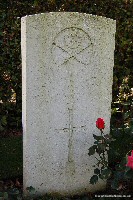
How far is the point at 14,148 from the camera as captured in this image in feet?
14.3

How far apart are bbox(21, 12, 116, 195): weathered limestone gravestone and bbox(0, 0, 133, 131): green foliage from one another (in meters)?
1.42

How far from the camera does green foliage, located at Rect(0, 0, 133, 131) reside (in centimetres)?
472

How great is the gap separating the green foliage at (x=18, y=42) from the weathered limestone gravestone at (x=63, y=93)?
4.65 ft

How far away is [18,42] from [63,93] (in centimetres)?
177

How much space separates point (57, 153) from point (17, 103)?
1.81 meters

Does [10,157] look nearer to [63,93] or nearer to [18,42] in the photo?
[63,93]

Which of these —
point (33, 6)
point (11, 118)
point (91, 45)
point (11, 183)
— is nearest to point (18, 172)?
point (11, 183)

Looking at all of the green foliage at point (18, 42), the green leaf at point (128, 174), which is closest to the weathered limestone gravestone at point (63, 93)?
the green leaf at point (128, 174)

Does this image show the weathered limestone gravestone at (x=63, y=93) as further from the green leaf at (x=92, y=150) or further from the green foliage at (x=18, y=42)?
the green foliage at (x=18, y=42)

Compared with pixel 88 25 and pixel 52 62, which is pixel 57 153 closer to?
pixel 52 62

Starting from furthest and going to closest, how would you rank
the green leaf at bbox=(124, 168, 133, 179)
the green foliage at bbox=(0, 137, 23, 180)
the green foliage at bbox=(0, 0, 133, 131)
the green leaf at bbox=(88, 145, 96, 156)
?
the green foliage at bbox=(0, 0, 133, 131)
the green foliage at bbox=(0, 137, 23, 180)
the green leaf at bbox=(88, 145, 96, 156)
the green leaf at bbox=(124, 168, 133, 179)

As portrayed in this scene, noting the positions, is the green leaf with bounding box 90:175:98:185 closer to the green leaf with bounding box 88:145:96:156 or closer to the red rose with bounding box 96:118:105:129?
the green leaf with bounding box 88:145:96:156

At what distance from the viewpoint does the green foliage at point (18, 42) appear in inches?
186

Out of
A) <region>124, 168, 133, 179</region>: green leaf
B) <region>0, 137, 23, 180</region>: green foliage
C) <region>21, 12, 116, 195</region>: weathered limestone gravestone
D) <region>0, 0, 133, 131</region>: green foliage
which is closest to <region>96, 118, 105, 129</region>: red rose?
<region>21, 12, 116, 195</region>: weathered limestone gravestone
